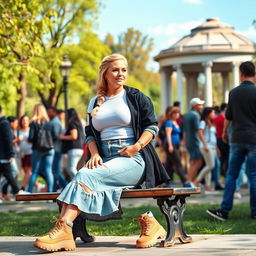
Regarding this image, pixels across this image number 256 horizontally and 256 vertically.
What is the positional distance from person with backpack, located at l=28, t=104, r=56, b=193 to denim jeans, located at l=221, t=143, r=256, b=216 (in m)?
5.83

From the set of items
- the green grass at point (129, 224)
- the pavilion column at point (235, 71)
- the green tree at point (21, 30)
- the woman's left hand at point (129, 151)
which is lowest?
the green grass at point (129, 224)

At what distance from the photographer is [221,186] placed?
18.8 metres

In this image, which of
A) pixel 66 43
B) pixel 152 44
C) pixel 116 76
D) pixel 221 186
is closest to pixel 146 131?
pixel 116 76

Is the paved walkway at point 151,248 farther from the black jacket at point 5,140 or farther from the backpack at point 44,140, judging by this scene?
the backpack at point 44,140

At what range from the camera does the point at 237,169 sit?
37.0 ft

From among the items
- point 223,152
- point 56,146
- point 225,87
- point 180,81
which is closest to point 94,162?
point 56,146

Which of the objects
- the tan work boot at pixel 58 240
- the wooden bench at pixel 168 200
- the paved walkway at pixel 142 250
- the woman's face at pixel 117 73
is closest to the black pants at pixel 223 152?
the paved walkway at pixel 142 250

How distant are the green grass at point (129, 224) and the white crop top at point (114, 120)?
1.51 meters

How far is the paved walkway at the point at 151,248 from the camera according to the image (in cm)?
733

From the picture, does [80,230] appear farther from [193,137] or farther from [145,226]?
[193,137]

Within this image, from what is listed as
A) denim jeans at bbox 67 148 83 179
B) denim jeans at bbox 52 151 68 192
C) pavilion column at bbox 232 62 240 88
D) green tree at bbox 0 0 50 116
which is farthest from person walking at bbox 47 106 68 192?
pavilion column at bbox 232 62 240 88

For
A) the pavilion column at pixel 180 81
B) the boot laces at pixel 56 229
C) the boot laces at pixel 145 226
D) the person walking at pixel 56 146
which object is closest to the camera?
the boot laces at pixel 56 229

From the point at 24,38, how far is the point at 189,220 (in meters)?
5.13

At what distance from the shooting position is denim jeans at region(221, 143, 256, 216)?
11031 millimetres
